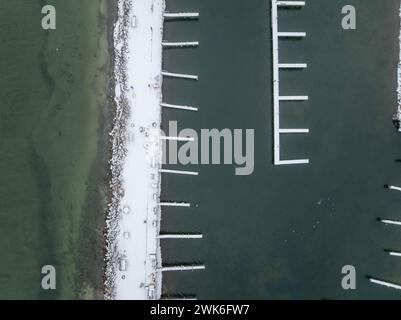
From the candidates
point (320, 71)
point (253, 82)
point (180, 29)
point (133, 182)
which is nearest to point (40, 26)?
point (180, 29)

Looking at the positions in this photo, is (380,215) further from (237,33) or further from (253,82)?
(237,33)

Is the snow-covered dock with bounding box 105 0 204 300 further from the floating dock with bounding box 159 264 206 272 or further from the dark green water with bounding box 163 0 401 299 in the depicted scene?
the dark green water with bounding box 163 0 401 299

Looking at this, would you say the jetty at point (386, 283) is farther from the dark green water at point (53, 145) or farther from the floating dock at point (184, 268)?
the dark green water at point (53, 145)

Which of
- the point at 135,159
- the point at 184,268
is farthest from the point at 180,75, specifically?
the point at 184,268

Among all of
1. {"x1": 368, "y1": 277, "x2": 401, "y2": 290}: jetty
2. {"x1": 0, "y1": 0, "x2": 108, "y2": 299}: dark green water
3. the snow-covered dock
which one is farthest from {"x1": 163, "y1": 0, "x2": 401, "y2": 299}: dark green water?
{"x1": 0, "y1": 0, "x2": 108, "y2": 299}: dark green water

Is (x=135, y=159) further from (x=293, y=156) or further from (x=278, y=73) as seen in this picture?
(x=278, y=73)

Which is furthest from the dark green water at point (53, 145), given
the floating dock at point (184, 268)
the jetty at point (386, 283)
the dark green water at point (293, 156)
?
the jetty at point (386, 283)

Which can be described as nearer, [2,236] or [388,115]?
[2,236]
